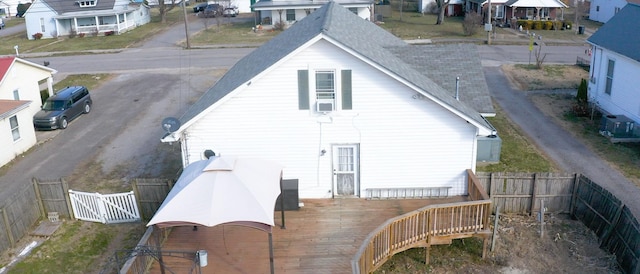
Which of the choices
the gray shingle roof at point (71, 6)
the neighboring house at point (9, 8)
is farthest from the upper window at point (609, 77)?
the neighboring house at point (9, 8)

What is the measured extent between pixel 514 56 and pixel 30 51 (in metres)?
43.7

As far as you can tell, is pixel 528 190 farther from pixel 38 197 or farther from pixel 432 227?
pixel 38 197

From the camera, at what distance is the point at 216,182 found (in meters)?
14.1

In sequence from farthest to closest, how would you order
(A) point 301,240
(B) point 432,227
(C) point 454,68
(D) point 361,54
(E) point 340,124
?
(C) point 454,68 < (E) point 340,124 < (D) point 361,54 < (A) point 301,240 < (B) point 432,227

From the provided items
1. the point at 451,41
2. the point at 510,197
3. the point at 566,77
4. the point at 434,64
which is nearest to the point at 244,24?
the point at 451,41

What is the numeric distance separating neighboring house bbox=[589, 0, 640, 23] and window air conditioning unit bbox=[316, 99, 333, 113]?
5184 centimetres

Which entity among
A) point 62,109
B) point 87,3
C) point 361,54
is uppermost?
point 87,3

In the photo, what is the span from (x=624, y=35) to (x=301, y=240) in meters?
21.7

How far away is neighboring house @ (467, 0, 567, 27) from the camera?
58125 mm

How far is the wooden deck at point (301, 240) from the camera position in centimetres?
1454

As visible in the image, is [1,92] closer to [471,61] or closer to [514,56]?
[471,61]

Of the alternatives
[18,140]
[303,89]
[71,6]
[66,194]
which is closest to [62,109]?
[18,140]

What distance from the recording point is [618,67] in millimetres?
27938

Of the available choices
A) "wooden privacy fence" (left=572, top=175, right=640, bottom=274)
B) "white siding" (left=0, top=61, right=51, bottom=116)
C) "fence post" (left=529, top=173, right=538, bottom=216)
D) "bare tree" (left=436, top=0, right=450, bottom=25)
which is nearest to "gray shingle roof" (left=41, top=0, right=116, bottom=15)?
"white siding" (left=0, top=61, right=51, bottom=116)
